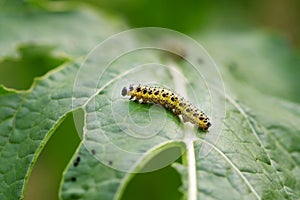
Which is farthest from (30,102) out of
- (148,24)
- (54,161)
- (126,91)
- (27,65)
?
(148,24)

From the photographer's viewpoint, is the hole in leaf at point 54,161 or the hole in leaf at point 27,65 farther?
the hole in leaf at point 54,161

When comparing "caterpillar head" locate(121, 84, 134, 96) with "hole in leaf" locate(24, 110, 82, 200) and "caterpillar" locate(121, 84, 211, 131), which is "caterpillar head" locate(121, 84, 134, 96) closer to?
"caterpillar" locate(121, 84, 211, 131)

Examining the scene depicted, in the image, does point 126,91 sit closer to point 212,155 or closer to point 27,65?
point 212,155

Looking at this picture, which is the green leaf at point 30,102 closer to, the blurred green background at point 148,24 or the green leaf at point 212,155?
the blurred green background at point 148,24

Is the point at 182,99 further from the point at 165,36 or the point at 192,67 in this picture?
the point at 165,36

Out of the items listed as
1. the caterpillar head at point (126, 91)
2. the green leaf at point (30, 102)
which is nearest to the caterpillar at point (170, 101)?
the caterpillar head at point (126, 91)

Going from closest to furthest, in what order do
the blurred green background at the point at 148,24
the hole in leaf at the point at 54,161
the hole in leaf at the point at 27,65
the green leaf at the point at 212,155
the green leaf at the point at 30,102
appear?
the green leaf at the point at 212,155, the green leaf at the point at 30,102, the hole in leaf at the point at 27,65, the blurred green background at the point at 148,24, the hole in leaf at the point at 54,161

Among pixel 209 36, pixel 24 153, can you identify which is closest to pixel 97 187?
pixel 24 153

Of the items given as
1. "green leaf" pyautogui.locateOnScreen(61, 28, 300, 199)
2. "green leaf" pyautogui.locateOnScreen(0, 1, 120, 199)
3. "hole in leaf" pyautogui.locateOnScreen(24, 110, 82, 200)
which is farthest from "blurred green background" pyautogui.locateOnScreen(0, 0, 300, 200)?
"green leaf" pyautogui.locateOnScreen(61, 28, 300, 199)
